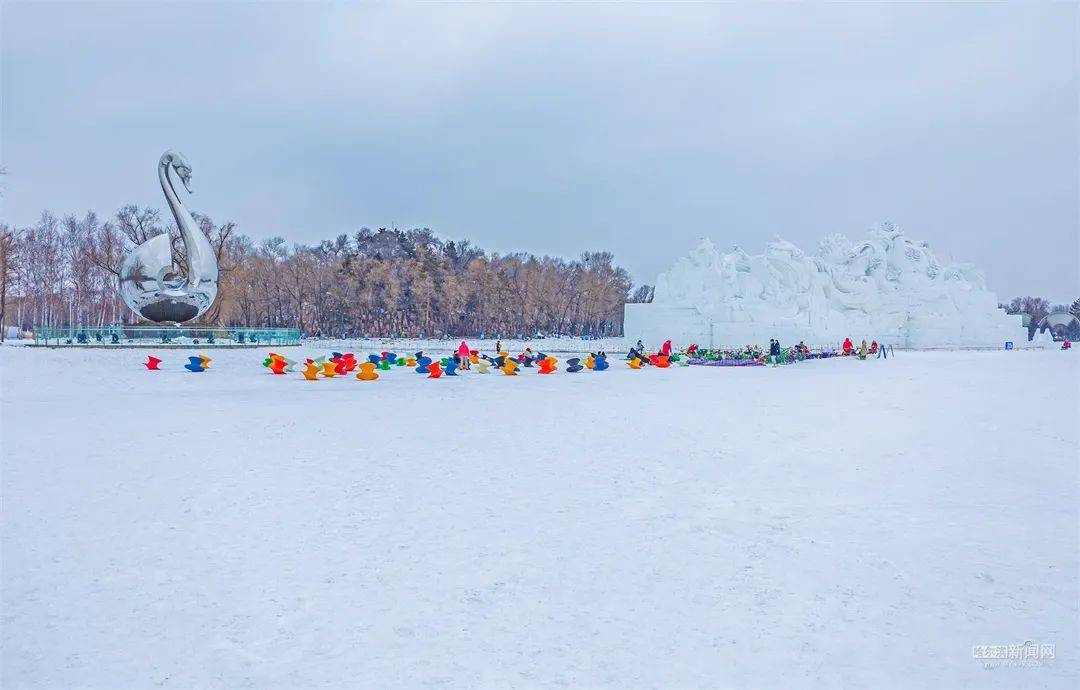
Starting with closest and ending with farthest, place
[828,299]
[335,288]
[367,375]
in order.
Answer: [367,375], [828,299], [335,288]

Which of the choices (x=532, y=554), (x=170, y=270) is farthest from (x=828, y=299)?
(x=532, y=554)

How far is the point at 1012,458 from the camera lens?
909 centimetres

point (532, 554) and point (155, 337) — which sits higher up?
point (155, 337)

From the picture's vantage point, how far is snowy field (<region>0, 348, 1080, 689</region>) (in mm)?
3986

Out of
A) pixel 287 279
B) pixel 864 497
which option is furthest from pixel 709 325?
pixel 287 279

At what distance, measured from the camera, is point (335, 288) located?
220 ft

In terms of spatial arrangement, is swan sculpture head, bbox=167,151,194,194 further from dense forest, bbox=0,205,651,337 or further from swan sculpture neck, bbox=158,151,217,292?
dense forest, bbox=0,205,651,337

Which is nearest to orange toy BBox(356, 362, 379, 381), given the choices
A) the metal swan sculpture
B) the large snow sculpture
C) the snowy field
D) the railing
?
the snowy field

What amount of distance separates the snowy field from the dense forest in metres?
48.3

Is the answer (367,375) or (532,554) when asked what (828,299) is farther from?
(532,554)

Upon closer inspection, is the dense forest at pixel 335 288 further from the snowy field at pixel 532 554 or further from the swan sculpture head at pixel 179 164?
the snowy field at pixel 532 554

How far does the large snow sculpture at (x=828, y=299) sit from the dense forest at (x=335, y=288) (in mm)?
27574

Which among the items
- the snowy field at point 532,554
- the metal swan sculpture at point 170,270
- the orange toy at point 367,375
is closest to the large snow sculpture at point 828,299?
the metal swan sculpture at point 170,270

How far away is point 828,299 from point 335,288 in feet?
135
